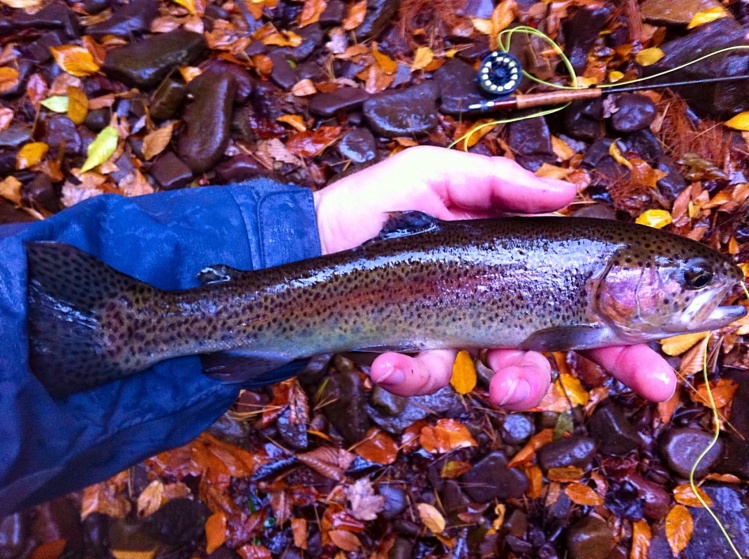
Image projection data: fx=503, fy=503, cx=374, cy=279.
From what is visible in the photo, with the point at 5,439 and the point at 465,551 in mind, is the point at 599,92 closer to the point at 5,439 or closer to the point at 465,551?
the point at 465,551

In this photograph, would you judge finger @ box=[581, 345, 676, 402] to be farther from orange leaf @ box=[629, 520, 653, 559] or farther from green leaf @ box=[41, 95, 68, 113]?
green leaf @ box=[41, 95, 68, 113]

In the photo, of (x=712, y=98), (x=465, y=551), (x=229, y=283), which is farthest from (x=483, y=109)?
(x=465, y=551)

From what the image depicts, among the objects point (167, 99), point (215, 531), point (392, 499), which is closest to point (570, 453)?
point (392, 499)

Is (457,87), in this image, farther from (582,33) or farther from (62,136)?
(62,136)

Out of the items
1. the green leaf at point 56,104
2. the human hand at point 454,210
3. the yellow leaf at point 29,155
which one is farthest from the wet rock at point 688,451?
the green leaf at point 56,104

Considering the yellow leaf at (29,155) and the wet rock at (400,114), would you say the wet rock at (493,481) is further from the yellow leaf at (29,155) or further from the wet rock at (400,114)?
the yellow leaf at (29,155)
